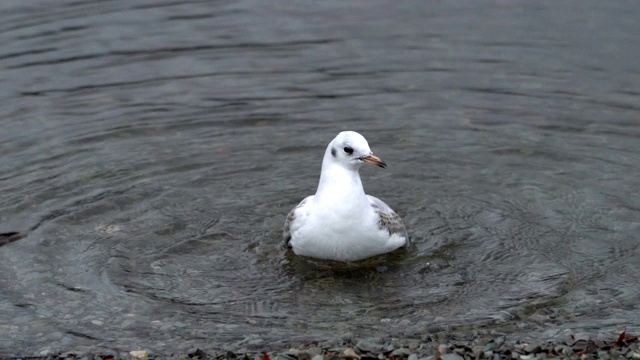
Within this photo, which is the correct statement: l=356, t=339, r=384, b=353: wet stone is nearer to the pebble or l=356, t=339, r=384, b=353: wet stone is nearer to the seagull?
the pebble

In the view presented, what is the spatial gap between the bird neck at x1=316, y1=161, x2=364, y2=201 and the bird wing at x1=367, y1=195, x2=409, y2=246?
32 cm

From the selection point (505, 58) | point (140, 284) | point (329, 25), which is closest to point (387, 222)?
point (140, 284)

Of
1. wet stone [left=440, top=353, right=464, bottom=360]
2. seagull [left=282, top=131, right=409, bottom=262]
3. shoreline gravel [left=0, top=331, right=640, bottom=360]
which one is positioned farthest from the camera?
seagull [left=282, top=131, right=409, bottom=262]

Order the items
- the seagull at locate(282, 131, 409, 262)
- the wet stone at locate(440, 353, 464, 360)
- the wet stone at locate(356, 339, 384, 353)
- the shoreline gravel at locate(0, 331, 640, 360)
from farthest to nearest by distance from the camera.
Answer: the seagull at locate(282, 131, 409, 262), the wet stone at locate(356, 339, 384, 353), the shoreline gravel at locate(0, 331, 640, 360), the wet stone at locate(440, 353, 464, 360)

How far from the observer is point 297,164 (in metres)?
15.0

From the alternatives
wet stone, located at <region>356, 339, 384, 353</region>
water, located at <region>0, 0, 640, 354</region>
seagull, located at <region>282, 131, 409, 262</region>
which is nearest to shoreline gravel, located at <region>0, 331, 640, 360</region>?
wet stone, located at <region>356, 339, 384, 353</region>

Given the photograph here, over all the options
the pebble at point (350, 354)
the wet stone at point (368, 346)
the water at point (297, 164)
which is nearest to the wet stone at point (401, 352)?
the wet stone at point (368, 346)

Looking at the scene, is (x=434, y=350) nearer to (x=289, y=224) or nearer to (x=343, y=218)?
(x=343, y=218)

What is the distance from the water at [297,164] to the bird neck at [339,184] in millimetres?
822

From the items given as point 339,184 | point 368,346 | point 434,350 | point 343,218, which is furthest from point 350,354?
point 339,184

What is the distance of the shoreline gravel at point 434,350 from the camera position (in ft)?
30.7

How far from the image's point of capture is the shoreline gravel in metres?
9.37

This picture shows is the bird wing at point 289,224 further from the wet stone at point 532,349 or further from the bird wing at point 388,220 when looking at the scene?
the wet stone at point 532,349

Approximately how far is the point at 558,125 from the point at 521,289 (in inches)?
202
